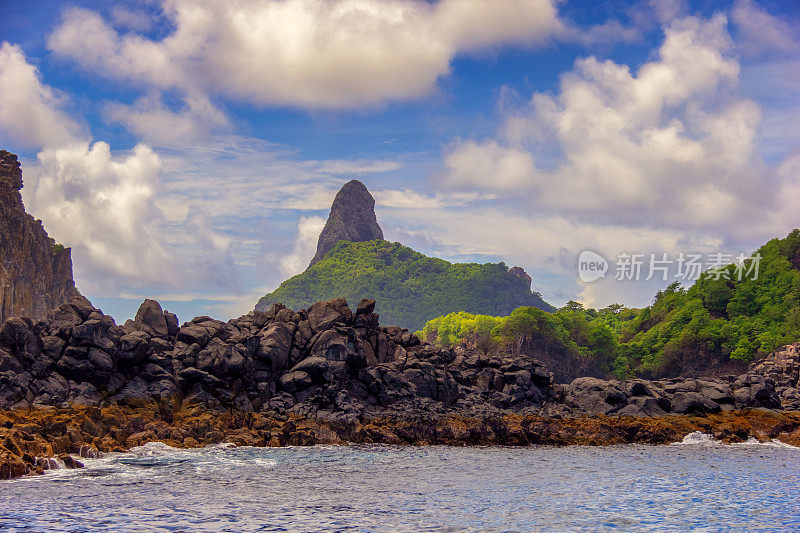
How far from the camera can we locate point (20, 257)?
100m

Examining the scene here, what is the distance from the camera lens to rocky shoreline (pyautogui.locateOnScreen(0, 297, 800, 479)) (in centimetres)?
4331

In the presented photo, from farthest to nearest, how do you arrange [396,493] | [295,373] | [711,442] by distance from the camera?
[711,442], [295,373], [396,493]

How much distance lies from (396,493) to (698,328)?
292 ft

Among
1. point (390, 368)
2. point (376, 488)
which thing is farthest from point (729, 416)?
point (376, 488)

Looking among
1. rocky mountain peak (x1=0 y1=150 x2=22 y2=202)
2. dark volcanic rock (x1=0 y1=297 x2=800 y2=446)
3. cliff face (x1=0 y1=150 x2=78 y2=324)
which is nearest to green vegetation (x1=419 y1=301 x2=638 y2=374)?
dark volcanic rock (x1=0 y1=297 x2=800 y2=446)

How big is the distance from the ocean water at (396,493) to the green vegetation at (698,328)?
62.0m

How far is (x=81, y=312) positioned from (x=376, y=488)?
33.6 m

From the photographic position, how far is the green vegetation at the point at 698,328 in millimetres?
99438

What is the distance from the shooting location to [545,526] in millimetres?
22078

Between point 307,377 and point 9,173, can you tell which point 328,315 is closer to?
point 307,377

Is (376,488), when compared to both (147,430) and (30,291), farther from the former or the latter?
(30,291)

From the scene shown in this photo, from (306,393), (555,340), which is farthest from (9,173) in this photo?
(555,340)

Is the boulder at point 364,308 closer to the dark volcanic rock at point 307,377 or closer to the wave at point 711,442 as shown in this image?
the dark volcanic rock at point 307,377

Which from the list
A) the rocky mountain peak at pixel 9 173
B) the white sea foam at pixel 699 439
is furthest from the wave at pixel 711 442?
the rocky mountain peak at pixel 9 173
